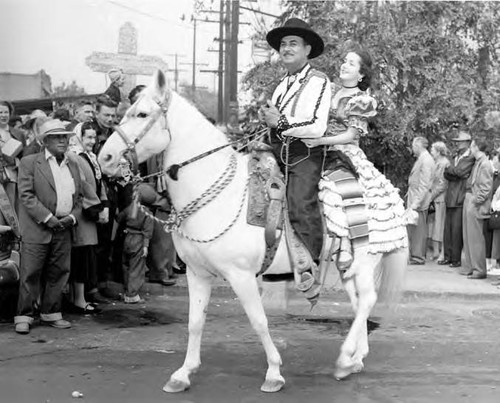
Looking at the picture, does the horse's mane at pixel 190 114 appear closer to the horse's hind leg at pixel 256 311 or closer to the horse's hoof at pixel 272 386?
the horse's hind leg at pixel 256 311

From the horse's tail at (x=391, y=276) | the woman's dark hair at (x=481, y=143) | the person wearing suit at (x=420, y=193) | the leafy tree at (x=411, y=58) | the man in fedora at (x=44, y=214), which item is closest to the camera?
the horse's tail at (x=391, y=276)

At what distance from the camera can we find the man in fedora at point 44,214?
25.4 feet

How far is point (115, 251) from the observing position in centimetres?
976

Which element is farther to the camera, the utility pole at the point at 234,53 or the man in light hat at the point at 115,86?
the utility pole at the point at 234,53

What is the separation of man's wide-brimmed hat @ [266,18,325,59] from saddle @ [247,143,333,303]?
860 mm

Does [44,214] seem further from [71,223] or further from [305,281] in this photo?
[305,281]

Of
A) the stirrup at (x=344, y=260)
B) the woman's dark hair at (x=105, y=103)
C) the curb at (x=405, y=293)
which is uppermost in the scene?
the woman's dark hair at (x=105, y=103)

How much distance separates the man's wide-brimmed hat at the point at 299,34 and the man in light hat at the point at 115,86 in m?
4.36

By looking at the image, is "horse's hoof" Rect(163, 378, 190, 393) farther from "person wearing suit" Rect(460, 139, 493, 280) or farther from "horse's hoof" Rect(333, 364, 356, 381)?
"person wearing suit" Rect(460, 139, 493, 280)

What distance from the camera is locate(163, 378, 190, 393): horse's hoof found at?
5.81 m

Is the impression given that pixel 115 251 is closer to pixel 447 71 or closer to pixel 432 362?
pixel 432 362

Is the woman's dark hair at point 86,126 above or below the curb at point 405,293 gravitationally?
above

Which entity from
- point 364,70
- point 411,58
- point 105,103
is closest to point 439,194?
point 411,58

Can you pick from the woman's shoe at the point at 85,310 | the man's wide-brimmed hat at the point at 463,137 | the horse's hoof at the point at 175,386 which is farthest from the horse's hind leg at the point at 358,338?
the man's wide-brimmed hat at the point at 463,137
